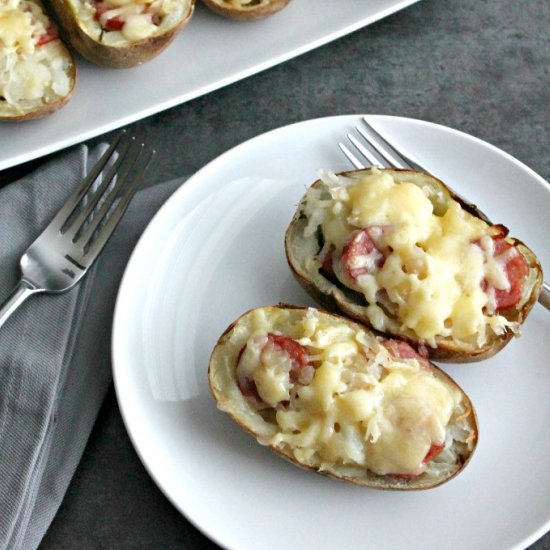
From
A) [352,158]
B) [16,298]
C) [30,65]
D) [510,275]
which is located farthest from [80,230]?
[510,275]

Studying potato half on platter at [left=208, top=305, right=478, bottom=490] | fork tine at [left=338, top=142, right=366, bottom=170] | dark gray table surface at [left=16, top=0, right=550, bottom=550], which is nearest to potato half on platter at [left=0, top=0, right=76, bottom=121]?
dark gray table surface at [left=16, top=0, right=550, bottom=550]

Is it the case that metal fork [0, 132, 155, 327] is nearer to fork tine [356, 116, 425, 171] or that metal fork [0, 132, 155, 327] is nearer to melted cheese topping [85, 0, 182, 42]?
melted cheese topping [85, 0, 182, 42]

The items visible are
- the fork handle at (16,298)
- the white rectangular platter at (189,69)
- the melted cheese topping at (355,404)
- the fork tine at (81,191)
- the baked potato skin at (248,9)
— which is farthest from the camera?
the baked potato skin at (248,9)

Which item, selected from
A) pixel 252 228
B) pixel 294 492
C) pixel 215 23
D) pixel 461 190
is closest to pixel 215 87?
pixel 215 23

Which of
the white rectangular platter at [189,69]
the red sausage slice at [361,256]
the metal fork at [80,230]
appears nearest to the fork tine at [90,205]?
the metal fork at [80,230]

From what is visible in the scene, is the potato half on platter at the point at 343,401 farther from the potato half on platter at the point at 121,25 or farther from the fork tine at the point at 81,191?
the potato half on platter at the point at 121,25

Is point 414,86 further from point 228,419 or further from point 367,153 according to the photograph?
point 228,419
